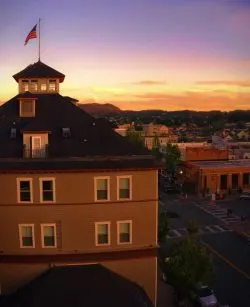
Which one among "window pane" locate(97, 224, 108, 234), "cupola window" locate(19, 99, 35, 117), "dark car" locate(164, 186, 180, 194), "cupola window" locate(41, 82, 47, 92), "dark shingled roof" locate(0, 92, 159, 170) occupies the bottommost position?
"dark car" locate(164, 186, 180, 194)

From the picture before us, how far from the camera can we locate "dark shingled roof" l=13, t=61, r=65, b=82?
27031 mm

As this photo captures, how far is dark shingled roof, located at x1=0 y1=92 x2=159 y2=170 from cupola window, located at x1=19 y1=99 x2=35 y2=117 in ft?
0.97

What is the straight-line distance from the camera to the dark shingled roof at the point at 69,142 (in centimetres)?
2277

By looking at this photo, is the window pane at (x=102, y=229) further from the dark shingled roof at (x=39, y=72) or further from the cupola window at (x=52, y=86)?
the dark shingled roof at (x=39, y=72)

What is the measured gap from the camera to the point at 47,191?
75.1 feet

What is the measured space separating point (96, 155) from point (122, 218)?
3.70 metres

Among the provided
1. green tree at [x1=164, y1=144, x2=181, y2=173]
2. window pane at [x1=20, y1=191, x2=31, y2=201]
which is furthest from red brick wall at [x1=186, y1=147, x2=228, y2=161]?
window pane at [x1=20, y1=191, x2=31, y2=201]

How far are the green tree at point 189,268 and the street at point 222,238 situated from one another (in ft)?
14.7

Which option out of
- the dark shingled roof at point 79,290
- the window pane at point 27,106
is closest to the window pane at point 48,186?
the dark shingled roof at point 79,290

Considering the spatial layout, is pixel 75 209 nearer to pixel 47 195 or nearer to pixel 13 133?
pixel 47 195

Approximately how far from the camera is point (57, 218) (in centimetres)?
2300

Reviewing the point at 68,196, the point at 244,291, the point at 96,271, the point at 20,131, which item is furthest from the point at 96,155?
the point at 244,291

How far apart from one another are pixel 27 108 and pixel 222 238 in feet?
82.1

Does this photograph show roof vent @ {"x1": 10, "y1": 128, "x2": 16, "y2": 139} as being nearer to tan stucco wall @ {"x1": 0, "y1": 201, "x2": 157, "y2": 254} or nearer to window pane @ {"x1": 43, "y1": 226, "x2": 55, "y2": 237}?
tan stucco wall @ {"x1": 0, "y1": 201, "x2": 157, "y2": 254}
